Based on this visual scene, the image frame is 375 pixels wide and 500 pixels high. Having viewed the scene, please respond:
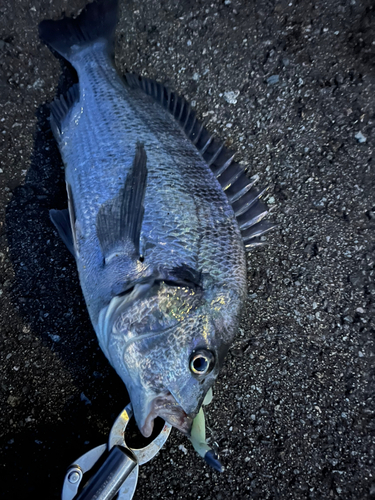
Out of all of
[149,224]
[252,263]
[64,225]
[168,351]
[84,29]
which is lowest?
[252,263]

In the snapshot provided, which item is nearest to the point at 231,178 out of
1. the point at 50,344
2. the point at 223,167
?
the point at 223,167

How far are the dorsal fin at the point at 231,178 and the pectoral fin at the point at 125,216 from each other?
447mm

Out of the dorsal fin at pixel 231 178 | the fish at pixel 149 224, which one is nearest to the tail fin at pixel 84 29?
the fish at pixel 149 224

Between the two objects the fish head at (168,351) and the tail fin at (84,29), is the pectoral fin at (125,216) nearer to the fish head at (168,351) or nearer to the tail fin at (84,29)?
the fish head at (168,351)

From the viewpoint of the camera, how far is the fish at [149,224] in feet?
4.73

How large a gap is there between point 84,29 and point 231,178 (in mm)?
1598

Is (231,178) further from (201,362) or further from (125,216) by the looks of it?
(201,362)

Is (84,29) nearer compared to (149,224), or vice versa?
(149,224)

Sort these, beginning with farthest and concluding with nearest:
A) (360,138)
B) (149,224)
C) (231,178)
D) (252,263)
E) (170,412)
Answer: (360,138)
(252,263)
(231,178)
(149,224)
(170,412)

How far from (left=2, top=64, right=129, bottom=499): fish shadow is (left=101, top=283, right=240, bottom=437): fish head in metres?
0.58

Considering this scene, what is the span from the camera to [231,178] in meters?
1.99

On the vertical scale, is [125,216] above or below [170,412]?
above

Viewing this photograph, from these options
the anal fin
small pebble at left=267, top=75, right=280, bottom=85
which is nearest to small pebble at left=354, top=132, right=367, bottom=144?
small pebble at left=267, top=75, right=280, bottom=85

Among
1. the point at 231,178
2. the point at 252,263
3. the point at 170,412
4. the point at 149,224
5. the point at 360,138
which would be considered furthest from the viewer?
the point at 360,138
